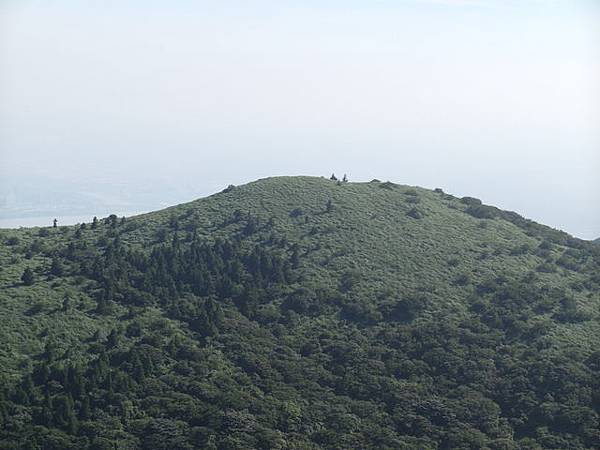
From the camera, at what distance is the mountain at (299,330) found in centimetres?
4484

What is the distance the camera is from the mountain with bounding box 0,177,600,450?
147 feet

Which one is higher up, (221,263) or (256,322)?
(221,263)

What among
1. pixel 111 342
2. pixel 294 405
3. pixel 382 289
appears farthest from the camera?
pixel 382 289

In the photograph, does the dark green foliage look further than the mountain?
Yes

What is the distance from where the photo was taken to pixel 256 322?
190 ft

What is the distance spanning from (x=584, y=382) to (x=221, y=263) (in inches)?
1214

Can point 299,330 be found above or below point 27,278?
below

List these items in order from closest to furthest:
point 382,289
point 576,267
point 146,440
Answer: point 146,440
point 382,289
point 576,267

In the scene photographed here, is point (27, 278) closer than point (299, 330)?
No

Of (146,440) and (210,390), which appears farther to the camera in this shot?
(210,390)

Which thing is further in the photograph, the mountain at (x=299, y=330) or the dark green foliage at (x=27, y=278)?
the dark green foliage at (x=27, y=278)

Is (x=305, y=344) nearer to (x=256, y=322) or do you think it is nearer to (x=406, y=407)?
(x=256, y=322)

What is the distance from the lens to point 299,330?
5700 cm

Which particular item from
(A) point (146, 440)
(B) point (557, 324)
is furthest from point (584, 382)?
(A) point (146, 440)
